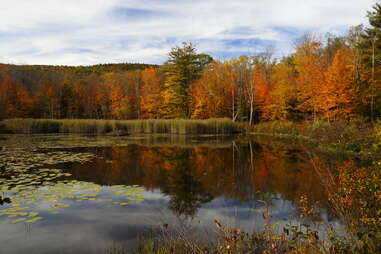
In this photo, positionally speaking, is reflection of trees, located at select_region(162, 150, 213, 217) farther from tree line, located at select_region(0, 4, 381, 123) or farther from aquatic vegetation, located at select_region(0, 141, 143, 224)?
tree line, located at select_region(0, 4, 381, 123)

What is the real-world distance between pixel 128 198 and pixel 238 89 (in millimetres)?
34678

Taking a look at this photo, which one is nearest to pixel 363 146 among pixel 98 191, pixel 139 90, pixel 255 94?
pixel 98 191

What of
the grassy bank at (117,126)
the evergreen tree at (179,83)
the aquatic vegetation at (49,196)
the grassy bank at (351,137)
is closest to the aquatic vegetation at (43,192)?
the aquatic vegetation at (49,196)

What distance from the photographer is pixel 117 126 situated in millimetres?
30656

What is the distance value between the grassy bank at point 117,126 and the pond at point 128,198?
59.2 feet

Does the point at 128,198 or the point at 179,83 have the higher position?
the point at 179,83

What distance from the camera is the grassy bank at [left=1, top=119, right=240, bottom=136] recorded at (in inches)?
1112

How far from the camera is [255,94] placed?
38.0m

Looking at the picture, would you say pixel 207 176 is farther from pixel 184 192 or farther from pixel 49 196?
pixel 49 196

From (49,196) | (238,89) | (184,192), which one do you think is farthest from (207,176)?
(238,89)

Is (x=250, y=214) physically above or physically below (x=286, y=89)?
below

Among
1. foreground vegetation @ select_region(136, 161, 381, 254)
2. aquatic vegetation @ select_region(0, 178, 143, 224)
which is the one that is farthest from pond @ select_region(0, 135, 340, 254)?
foreground vegetation @ select_region(136, 161, 381, 254)

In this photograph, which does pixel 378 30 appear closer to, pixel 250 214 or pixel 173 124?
pixel 173 124

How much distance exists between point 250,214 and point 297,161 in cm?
767
